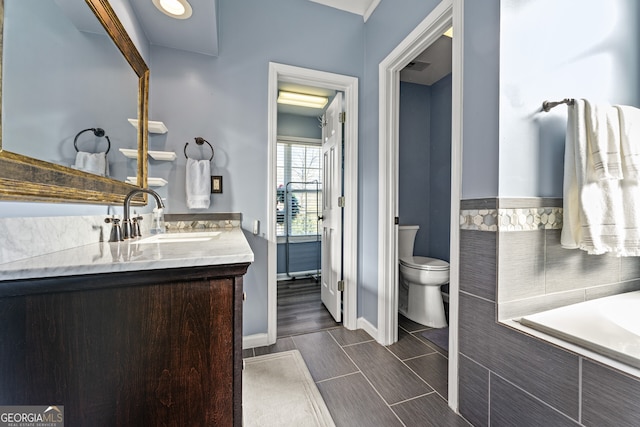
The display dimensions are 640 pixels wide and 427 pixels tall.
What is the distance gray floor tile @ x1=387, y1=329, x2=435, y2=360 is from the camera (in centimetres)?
182

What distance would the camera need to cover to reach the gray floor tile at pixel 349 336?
2008 mm

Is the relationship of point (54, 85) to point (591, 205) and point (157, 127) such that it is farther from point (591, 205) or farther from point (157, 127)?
point (591, 205)

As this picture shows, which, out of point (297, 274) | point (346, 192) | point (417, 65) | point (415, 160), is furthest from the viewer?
point (297, 274)

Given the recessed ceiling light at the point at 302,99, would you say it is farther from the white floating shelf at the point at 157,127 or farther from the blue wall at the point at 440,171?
the white floating shelf at the point at 157,127

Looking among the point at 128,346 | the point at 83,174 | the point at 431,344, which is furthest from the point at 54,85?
the point at 431,344

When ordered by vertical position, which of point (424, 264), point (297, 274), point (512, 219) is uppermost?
point (512, 219)

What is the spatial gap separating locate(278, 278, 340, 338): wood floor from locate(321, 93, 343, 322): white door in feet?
0.35

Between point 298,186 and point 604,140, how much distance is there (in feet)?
10.3

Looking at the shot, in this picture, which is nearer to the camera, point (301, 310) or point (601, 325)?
point (601, 325)

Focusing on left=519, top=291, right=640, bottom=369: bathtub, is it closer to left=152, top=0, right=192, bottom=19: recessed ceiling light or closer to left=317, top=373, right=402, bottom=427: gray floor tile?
left=317, top=373, right=402, bottom=427: gray floor tile

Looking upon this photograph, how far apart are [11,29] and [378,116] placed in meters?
1.85

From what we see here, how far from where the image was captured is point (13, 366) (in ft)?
1.90

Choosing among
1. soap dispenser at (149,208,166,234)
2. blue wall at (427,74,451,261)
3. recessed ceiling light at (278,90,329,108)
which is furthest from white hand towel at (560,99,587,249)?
recessed ceiling light at (278,90,329,108)

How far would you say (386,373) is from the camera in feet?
5.27
